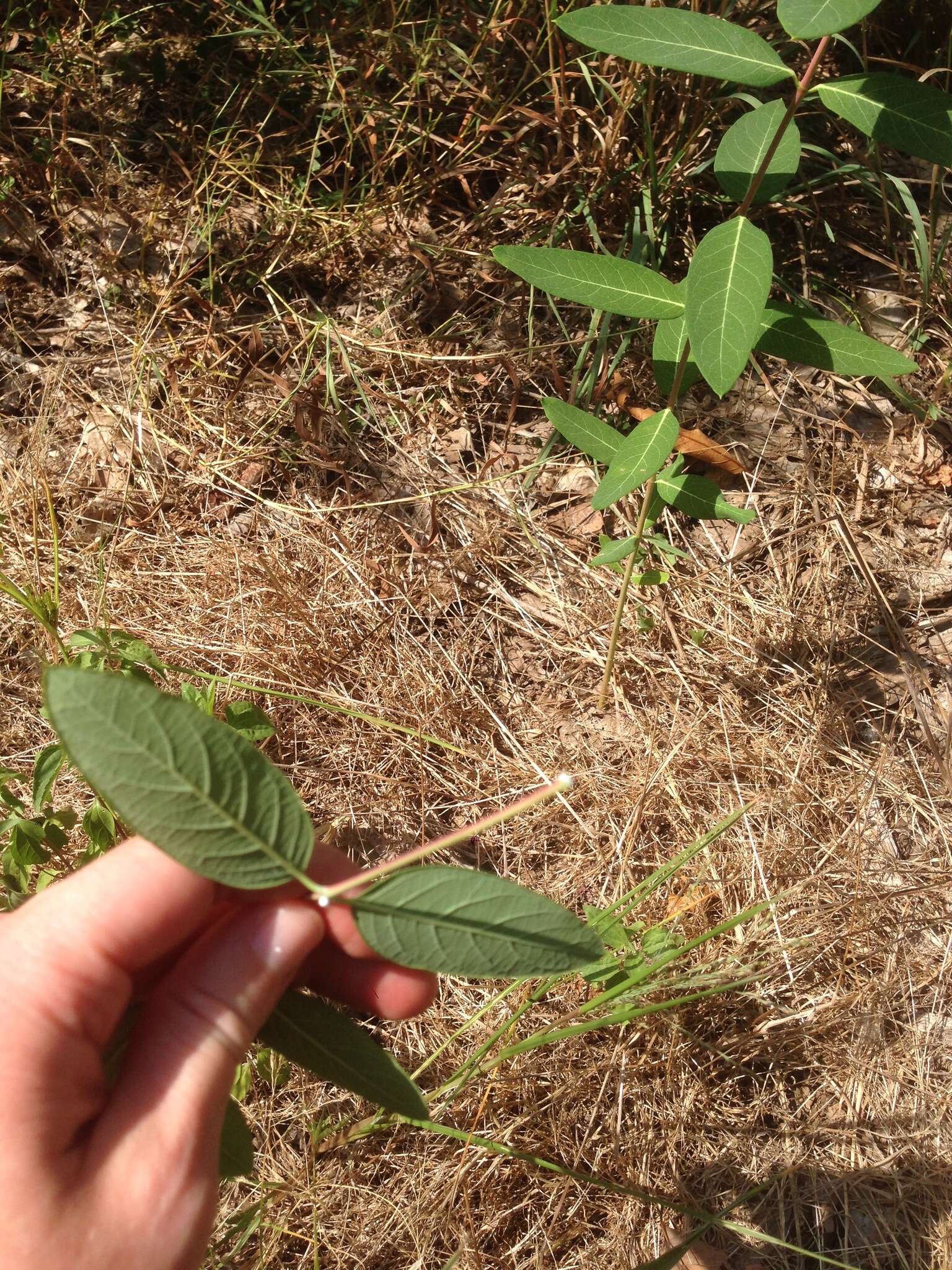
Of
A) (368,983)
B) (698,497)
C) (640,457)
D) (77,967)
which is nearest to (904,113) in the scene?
(640,457)

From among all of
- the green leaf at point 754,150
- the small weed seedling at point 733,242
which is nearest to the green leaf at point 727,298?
the small weed seedling at point 733,242

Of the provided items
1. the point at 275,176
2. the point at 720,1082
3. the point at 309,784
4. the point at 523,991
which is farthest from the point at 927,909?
the point at 275,176

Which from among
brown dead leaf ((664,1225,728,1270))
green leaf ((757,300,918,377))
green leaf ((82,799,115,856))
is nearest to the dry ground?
brown dead leaf ((664,1225,728,1270))

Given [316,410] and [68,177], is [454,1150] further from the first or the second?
[68,177]

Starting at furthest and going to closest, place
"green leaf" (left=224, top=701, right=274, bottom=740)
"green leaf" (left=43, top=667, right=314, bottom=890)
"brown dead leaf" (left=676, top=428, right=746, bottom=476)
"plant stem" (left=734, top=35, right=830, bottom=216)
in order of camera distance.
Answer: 1. "brown dead leaf" (left=676, top=428, right=746, bottom=476)
2. "green leaf" (left=224, top=701, right=274, bottom=740)
3. "plant stem" (left=734, top=35, right=830, bottom=216)
4. "green leaf" (left=43, top=667, right=314, bottom=890)

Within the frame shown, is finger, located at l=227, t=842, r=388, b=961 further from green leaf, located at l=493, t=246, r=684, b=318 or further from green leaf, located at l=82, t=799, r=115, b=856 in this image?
green leaf, located at l=493, t=246, r=684, b=318
